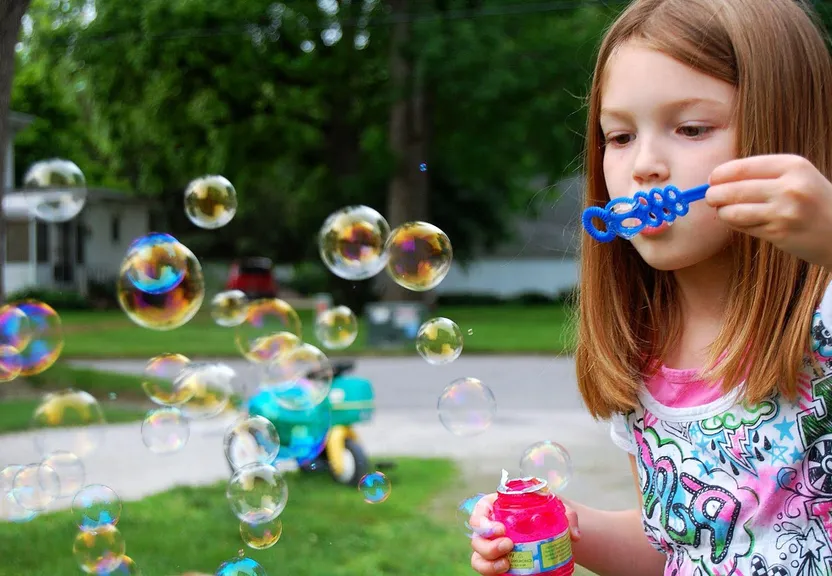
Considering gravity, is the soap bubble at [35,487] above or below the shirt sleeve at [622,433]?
below

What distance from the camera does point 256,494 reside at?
9.25ft

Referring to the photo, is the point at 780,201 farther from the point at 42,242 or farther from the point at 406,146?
the point at 42,242

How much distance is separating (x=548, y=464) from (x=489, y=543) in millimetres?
1107

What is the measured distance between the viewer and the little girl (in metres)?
1.19

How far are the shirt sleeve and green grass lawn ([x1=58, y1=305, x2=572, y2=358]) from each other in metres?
9.02

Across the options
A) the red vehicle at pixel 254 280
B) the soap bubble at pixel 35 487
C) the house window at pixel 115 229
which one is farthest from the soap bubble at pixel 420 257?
the house window at pixel 115 229

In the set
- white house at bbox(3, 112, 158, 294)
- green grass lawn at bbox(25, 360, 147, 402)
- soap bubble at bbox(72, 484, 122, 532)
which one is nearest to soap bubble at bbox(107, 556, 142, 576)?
soap bubble at bbox(72, 484, 122, 532)

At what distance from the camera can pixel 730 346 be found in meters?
1.26

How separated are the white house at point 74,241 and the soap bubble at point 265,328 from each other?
19.1 m

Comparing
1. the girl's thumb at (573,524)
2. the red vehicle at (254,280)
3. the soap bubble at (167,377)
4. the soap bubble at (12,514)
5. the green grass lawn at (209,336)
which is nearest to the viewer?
the girl's thumb at (573,524)

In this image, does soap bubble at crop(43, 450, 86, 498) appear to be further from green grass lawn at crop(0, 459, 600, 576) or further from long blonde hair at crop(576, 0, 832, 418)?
long blonde hair at crop(576, 0, 832, 418)

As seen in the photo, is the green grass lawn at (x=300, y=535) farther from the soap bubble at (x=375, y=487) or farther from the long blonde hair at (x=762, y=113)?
the long blonde hair at (x=762, y=113)

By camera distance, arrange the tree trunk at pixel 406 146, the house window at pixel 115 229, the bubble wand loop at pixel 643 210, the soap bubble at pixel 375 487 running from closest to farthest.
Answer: the bubble wand loop at pixel 643 210 < the soap bubble at pixel 375 487 < the tree trunk at pixel 406 146 < the house window at pixel 115 229

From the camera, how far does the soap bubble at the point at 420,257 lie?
3.21 metres
